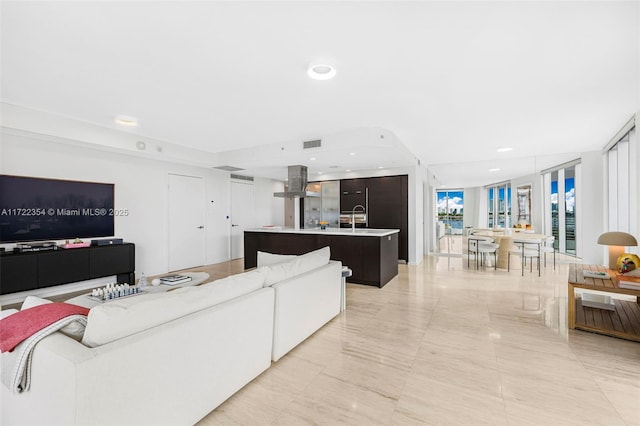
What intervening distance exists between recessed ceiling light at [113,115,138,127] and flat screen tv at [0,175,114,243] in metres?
1.32

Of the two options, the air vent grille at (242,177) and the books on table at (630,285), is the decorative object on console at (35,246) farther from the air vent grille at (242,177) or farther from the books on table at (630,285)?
the books on table at (630,285)

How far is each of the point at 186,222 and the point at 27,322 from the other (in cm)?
504

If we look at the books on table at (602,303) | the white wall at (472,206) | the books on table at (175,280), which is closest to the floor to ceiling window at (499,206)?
the white wall at (472,206)

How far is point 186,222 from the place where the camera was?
624cm

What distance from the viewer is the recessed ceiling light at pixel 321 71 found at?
2.53 meters

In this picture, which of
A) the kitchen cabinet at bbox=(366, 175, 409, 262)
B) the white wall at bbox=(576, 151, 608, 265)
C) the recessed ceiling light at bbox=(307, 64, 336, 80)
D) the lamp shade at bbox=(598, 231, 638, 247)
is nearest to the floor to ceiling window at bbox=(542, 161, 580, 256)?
the white wall at bbox=(576, 151, 608, 265)

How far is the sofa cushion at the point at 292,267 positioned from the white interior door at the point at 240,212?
4.58m

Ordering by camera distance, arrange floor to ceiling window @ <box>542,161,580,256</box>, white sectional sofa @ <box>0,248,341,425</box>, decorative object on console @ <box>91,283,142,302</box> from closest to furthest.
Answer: white sectional sofa @ <box>0,248,341,425</box> → decorative object on console @ <box>91,283,142,302</box> → floor to ceiling window @ <box>542,161,580,256</box>

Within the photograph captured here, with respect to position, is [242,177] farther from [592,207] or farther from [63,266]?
[592,207]

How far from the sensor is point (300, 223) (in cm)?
866

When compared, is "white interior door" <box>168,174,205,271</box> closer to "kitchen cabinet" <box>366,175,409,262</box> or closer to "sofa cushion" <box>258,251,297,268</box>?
"sofa cushion" <box>258,251,297,268</box>

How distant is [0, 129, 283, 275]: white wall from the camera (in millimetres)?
4125

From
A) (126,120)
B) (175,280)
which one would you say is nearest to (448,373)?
(175,280)

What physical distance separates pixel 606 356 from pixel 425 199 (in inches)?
234
